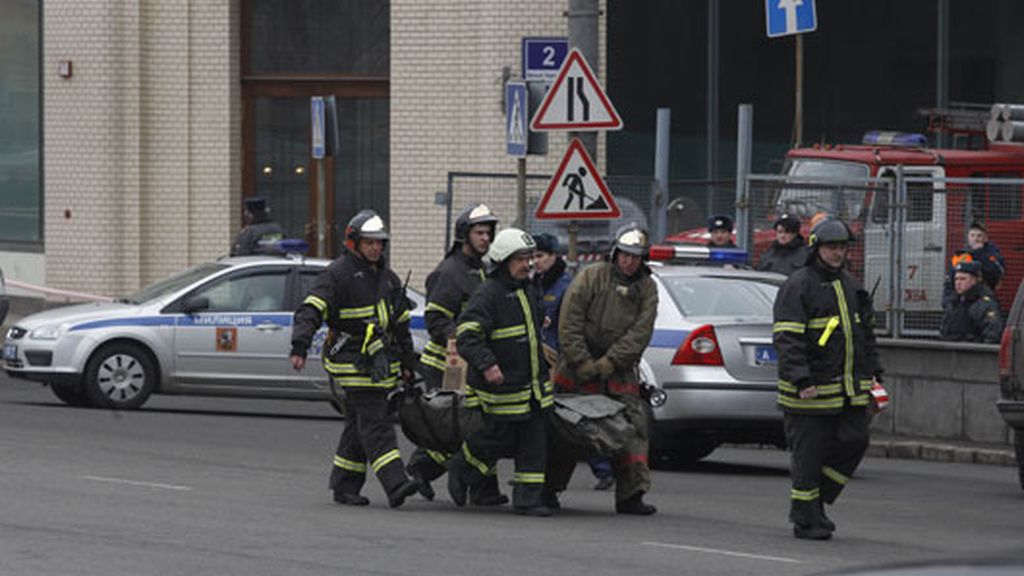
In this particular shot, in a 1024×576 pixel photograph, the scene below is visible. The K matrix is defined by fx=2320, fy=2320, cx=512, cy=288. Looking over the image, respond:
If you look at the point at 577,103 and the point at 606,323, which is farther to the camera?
the point at 577,103

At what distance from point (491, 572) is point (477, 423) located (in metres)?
2.48

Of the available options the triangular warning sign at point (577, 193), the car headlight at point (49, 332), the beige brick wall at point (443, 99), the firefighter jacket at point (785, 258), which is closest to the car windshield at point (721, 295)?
the triangular warning sign at point (577, 193)

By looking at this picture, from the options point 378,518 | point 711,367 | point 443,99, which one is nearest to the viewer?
point 378,518

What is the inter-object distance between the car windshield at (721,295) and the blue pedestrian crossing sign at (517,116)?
2.55 meters

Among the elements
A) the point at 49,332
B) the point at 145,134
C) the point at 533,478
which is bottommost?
the point at 533,478

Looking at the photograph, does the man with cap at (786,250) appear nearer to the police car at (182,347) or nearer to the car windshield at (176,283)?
the police car at (182,347)

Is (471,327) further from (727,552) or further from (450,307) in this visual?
(727,552)

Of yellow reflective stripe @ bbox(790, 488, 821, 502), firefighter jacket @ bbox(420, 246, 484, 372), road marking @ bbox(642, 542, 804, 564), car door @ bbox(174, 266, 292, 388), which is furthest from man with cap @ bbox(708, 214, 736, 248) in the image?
road marking @ bbox(642, 542, 804, 564)

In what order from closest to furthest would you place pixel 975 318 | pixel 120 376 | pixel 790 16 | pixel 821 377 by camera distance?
pixel 821 377
pixel 975 318
pixel 120 376
pixel 790 16

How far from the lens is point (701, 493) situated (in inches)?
561

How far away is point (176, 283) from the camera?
1981 centimetres

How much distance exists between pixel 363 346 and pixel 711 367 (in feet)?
10.7

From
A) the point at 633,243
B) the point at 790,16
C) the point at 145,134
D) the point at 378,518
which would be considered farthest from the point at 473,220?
the point at 145,134

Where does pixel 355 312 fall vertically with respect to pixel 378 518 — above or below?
above
